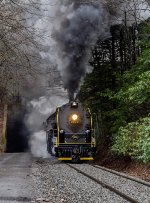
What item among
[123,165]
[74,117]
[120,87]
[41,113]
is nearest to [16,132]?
[41,113]

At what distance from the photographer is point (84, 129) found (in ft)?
89.5

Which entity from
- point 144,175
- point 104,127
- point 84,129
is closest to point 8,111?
point 104,127

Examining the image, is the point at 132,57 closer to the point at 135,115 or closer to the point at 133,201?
the point at 135,115

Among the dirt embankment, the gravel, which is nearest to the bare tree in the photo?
the gravel

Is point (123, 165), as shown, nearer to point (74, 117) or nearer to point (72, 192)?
point (74, 117)

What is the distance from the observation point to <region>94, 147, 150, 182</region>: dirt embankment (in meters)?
20.1

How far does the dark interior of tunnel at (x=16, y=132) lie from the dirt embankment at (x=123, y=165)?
1876 cm

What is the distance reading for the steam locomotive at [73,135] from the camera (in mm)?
26766

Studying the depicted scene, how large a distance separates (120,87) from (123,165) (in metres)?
5.07

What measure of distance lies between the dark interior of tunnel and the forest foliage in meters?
14.6

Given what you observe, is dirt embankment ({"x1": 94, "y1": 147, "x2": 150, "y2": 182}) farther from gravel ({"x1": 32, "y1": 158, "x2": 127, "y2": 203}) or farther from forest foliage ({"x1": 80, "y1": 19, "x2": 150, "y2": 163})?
gravel ({"x1": 32, "y1": 158, "x2": 127, "y2": 203})

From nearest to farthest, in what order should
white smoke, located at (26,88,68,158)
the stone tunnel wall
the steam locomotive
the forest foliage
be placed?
1. the forest foliage
2. the steam locomotive
3. white smoke, located at (26,88,68,158)
4. the stone tunnel wall

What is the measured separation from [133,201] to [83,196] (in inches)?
66.6

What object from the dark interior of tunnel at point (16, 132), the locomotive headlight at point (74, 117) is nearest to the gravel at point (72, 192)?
the locomotive headlight at point (74, 117)
